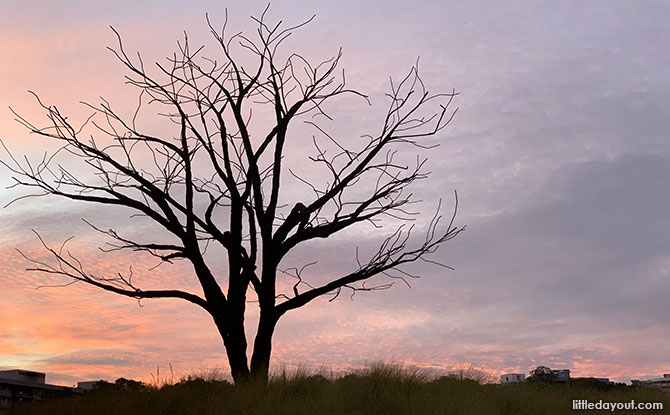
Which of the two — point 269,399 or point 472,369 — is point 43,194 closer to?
point 269,399

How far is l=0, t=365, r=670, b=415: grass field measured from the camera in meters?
9.75

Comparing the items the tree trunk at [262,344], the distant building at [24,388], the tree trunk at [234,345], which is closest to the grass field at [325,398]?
the tree trunk at [234,345]

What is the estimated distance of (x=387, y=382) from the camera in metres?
11.4

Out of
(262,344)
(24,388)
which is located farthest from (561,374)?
(24,388)

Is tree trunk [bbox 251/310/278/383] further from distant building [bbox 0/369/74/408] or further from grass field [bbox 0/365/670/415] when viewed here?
distant building [bbox 0/369/74/408]

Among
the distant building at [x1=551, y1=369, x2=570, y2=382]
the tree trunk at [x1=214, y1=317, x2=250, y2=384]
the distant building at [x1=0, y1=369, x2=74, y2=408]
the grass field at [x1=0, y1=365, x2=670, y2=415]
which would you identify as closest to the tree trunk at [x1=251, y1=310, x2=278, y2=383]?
the tree trunk at [x1=214, y1=317, x2=250, y2=384]

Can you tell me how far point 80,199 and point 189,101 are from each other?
8.24 ft

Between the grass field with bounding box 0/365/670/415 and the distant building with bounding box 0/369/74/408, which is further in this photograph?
the distant building with bounding box 0/369/74/408

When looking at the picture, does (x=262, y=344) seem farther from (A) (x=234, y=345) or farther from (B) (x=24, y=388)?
(B) (x=24, y=388)

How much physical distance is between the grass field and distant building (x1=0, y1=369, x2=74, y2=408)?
5.81 m

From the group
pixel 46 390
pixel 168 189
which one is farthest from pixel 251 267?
pixel 46 390

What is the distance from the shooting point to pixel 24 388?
17500 mm

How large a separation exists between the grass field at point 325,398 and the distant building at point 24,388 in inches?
229

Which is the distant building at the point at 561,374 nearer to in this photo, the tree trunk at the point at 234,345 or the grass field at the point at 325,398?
the grass field at the point at 325,398
